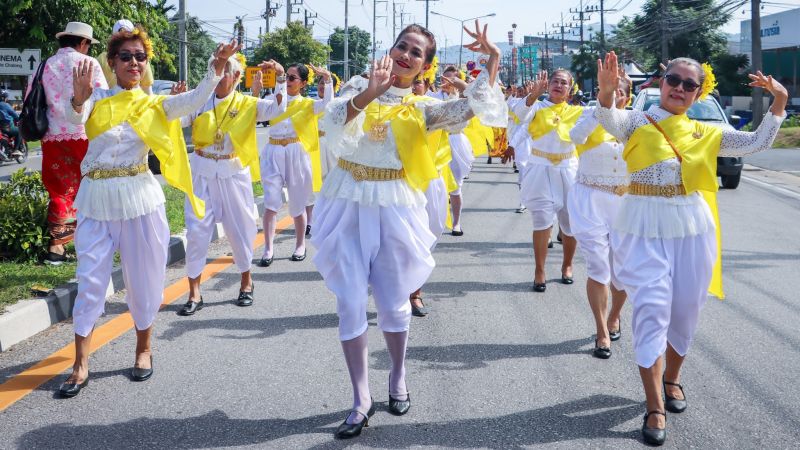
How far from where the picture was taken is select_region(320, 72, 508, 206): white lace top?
4.12m

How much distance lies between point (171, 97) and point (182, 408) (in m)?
1.84

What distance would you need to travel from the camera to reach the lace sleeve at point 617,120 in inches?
174

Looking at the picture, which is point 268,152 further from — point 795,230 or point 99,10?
point 99,10

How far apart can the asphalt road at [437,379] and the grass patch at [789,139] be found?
2407cm

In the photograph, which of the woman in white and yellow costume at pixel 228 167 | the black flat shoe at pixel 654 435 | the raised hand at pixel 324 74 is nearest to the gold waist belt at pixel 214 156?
the woman in white and yellow costume at pixel 228 167

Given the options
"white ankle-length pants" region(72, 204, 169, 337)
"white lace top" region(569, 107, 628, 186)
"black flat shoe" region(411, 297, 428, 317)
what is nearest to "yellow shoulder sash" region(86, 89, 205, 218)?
"white ankle-length pants" region(72, 204, 169, 337)

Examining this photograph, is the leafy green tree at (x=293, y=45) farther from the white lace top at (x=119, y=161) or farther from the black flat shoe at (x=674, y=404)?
the black flat shoe at (x=674, y=404)

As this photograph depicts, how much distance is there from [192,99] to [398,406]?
2145mm

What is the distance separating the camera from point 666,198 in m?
4.35

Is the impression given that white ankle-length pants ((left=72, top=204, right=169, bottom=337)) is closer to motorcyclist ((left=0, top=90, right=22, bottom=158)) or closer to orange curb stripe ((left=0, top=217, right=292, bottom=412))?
orange curb stripe ((left=0, top=217, right=292, bottom=412))

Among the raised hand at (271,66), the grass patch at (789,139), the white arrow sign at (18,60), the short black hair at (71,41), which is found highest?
the white arrow sign at (18,60)

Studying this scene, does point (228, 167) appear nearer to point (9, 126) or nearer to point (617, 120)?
point (617, 120)

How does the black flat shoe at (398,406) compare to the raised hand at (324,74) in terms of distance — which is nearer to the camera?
the black flat shoe at (398,406)

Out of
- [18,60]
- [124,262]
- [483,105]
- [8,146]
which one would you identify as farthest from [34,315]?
[18,60]
